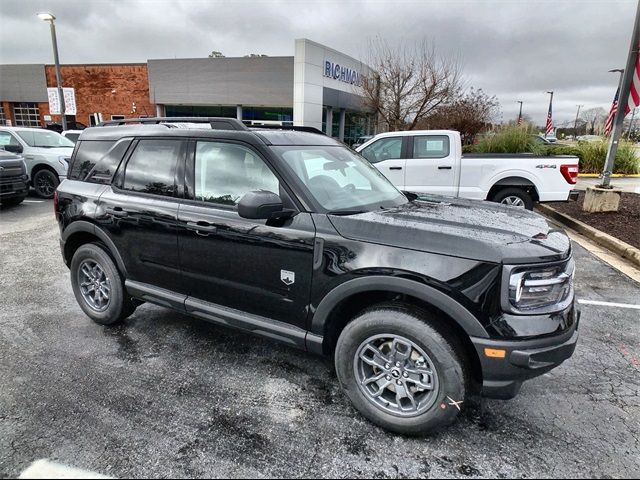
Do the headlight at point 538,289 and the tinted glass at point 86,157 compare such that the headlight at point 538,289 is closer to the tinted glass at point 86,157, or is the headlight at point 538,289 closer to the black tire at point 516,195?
the tinted glass at point 86,157

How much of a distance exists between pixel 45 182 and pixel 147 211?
32.7 feet

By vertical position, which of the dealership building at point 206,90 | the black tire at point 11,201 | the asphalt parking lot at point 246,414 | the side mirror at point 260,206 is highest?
the dealership building at point 206,90

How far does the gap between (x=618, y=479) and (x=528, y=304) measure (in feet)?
3.43

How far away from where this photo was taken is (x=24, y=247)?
22.1 feet

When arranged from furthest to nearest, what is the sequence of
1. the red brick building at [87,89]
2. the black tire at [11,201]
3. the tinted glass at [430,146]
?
the red brick building at [87,89] → the black tire at [11,201] → the tinted glass at [430,146]

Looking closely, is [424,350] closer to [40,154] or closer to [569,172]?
[569,172]

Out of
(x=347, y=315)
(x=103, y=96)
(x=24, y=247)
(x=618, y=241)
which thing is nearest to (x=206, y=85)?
(x=103, y=96)

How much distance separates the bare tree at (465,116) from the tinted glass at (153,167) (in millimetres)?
20555

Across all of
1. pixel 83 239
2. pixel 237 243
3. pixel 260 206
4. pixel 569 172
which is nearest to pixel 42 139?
pixel 83 239

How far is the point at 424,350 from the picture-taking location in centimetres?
244

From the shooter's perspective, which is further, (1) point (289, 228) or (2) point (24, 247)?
(2) point (24, 247)

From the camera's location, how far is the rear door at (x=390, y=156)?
8.43m

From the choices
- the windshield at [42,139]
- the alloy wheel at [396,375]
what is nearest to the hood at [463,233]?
the alloy wheel at [396,375]

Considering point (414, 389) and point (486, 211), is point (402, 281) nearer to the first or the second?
point (414, 389)
